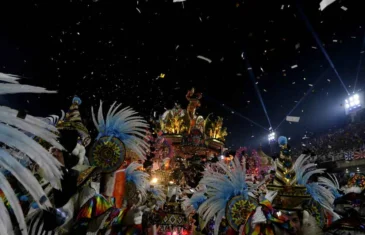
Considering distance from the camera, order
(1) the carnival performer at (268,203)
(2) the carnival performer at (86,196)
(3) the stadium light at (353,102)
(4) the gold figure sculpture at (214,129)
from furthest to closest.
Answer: (3) the stadium light at (353,102) < (4) the gold figure sculpture at (214,129) < (1) the carnival performer at (268,203) < (2) the carnival performer at (86,196)

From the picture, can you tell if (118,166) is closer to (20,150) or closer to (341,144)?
(20,150)

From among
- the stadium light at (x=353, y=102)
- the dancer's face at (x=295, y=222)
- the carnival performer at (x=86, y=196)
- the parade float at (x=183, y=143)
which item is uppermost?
the stadium light at (x=353, y=102)

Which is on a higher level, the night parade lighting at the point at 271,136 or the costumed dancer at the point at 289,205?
the night parade lighting at the point at 271,136

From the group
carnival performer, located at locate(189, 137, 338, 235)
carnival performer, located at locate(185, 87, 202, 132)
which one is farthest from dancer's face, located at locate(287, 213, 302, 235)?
carnival performer, located at locate(185, 87, 202, 132)

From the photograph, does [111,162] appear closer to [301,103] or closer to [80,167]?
[80,167]

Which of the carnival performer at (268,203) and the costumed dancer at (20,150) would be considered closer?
the costumed dancer at (20,150)

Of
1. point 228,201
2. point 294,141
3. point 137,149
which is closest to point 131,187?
point 137,149

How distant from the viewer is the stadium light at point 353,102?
104ft

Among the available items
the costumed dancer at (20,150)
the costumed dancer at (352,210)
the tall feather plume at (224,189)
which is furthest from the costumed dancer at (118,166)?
the costumed dancer at (352,210)

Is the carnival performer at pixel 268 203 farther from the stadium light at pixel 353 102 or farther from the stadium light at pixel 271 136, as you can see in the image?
the stadium light at pixel 271 136

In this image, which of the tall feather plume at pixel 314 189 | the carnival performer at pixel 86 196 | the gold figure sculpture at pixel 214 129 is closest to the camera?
the carnival performer at pixel 86 196

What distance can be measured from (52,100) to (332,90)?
1338 inches

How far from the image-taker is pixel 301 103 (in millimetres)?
39375

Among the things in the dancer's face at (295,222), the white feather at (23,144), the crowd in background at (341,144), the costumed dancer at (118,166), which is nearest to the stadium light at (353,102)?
the crowd in background at (341,144)
